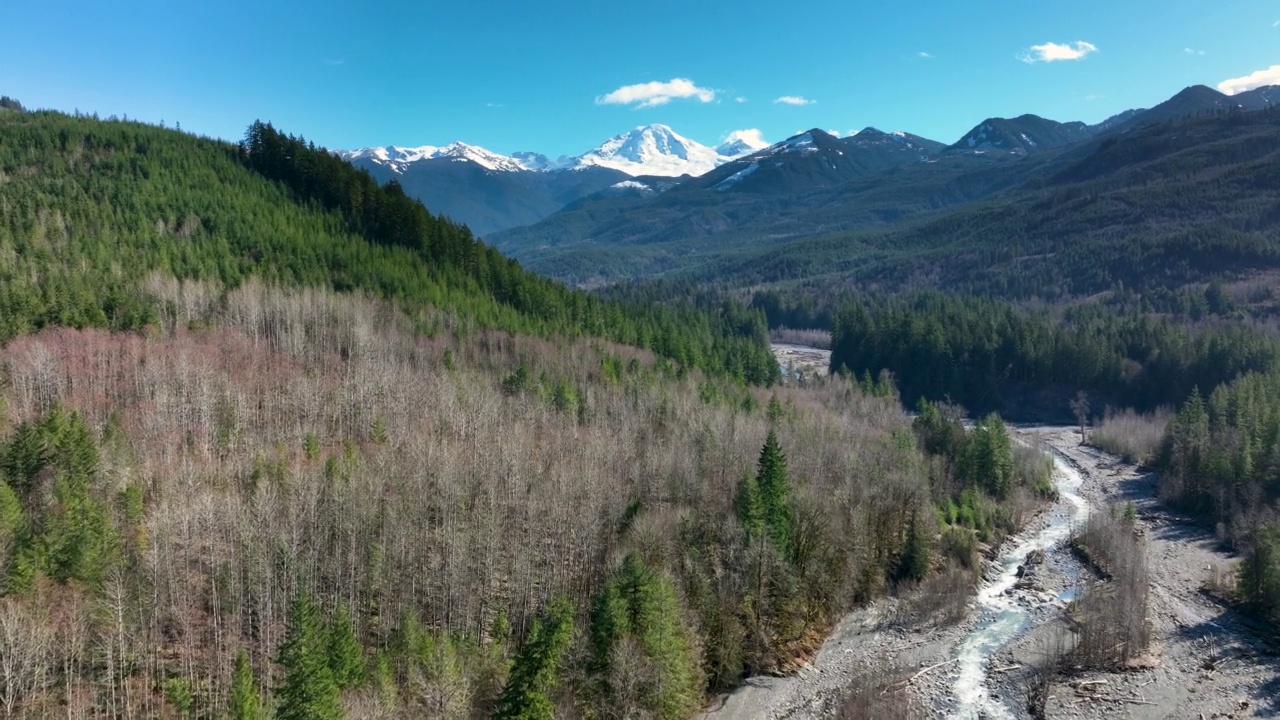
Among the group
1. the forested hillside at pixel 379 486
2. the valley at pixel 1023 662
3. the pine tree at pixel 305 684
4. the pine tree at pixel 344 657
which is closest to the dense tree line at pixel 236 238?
the forested hillside at pixel 379 486

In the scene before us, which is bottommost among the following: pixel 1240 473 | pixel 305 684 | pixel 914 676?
pixel 914 676

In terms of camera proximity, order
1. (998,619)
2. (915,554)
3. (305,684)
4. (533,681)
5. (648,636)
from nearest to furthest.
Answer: (305,684) < (533,681) < (648,636) < (998,619) < (915,554)

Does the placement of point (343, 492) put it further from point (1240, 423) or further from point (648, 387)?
point (1240, 423)

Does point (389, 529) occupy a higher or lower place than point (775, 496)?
lower

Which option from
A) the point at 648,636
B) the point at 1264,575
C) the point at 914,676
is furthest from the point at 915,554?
the point at 648,636

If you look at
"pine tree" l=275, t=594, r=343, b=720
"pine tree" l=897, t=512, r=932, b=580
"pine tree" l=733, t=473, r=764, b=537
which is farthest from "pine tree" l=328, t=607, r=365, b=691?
"pine tree" l=897, t=512, r=932, b=580

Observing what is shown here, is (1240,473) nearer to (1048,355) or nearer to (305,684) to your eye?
(1048,355)

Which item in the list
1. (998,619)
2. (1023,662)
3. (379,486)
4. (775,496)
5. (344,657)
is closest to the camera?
(344,657)

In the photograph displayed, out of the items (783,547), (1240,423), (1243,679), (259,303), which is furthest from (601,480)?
(1240,423)
